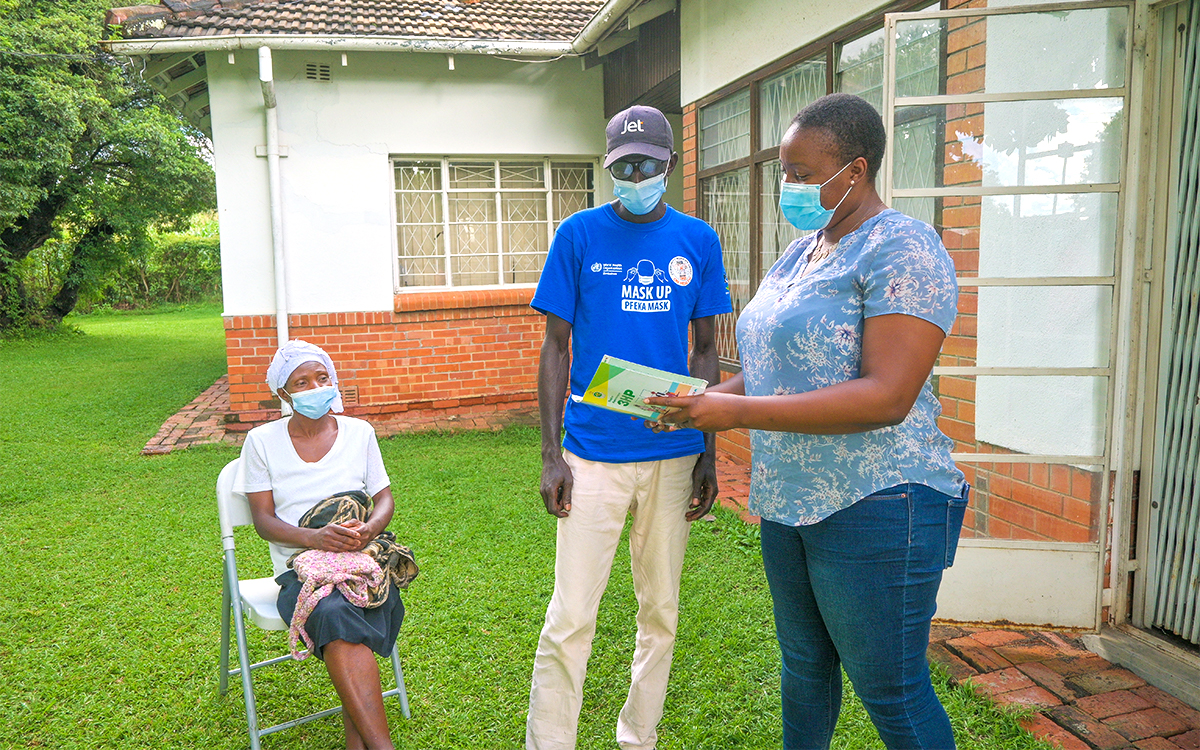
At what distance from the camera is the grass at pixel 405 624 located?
2916mm

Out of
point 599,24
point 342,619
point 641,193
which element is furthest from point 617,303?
point 599,24

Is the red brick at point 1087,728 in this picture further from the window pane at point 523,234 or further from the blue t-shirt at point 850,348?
the window pane at point 523,234

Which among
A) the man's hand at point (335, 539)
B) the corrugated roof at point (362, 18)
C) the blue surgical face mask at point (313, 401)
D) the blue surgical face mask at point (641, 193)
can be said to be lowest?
the man's hand at point (335, 539)

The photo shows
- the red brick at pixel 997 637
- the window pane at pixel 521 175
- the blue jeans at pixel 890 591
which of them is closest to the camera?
the blue jeans at pixel 890 591

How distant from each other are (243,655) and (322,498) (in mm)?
574

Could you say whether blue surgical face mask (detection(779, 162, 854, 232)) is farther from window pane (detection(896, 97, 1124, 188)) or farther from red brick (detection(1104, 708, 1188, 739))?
red brick (detection(1104, 708, 1188, 739))

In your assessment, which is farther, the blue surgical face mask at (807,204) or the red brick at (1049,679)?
the red brick at (1049,679)

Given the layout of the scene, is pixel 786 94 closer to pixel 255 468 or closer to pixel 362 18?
pixel 255 468

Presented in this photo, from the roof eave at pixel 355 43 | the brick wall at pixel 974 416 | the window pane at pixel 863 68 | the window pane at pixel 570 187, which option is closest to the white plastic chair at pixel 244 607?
the brick wall at pixel 974 416

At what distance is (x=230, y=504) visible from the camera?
2.98m

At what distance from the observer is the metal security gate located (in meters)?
2.94

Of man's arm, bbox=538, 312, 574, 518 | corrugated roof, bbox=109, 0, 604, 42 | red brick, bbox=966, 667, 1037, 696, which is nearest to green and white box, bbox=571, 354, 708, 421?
man's arm, bbox=538, 312, 574, 518

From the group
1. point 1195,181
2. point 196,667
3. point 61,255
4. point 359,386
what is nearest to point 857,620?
point 1195,181

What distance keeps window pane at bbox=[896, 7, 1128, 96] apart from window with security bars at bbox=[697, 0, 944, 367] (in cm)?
27
